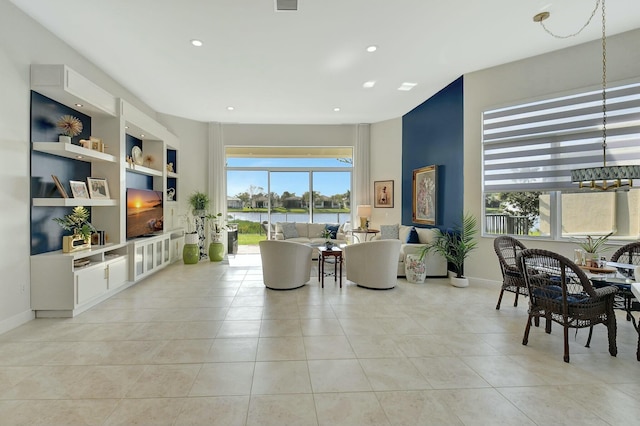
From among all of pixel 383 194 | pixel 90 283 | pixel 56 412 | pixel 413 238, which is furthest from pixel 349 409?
pixel 383 194

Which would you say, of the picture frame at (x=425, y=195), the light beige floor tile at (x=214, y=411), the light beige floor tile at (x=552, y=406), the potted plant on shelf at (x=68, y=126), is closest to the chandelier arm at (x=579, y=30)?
the picture frame at (x=425, y=195)

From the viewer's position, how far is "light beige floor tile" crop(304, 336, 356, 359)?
8.93ft

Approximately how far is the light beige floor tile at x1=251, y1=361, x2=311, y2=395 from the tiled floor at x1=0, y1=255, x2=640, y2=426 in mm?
14

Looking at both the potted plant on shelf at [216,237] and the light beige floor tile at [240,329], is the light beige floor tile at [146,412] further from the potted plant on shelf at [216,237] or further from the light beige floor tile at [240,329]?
the potted plant on shelf at [216,237]

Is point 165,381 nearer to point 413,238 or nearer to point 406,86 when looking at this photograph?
point 413,238

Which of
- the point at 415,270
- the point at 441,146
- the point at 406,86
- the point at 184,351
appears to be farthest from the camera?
the point at 441,146

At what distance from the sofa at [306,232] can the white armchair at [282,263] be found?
8.65 feet

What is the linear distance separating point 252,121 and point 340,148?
2.45m

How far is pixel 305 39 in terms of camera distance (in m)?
3.97

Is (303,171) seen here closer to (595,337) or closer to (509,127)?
(509,127)

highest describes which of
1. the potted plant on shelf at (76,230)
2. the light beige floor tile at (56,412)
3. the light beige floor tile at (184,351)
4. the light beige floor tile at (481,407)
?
the potted plant on shelf at (76,230)

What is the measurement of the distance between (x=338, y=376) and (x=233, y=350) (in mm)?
1050

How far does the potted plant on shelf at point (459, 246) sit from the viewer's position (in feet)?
16.8

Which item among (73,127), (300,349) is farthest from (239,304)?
(73,127)
